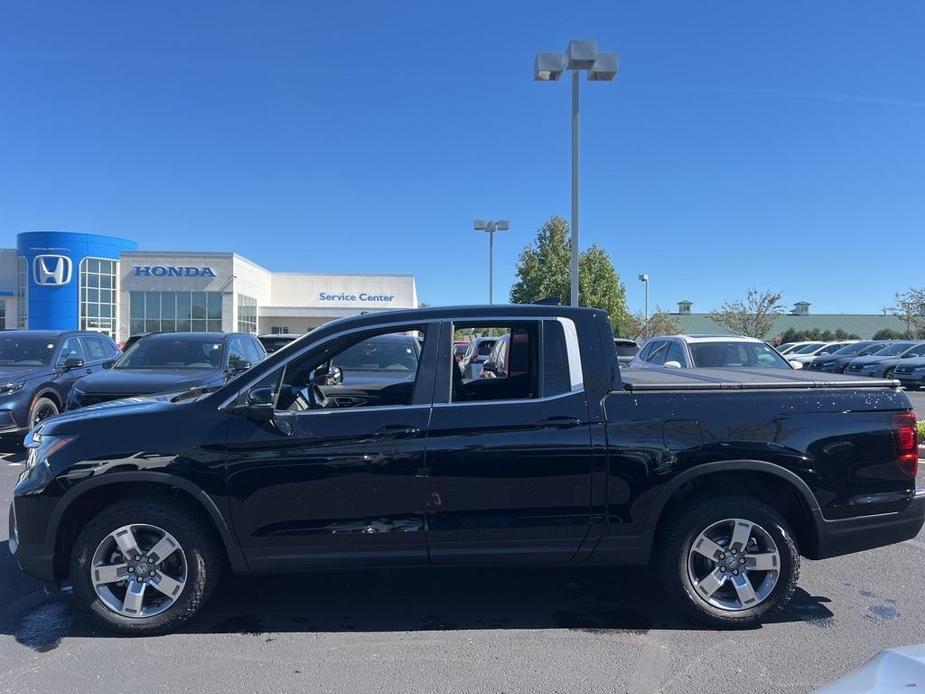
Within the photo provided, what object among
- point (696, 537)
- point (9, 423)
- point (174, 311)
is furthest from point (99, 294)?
point (696, 537)

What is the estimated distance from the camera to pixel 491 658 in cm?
372

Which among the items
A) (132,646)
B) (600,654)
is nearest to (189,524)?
A: (132,646)

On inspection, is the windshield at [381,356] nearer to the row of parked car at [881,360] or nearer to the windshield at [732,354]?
the windshield at [732,354]

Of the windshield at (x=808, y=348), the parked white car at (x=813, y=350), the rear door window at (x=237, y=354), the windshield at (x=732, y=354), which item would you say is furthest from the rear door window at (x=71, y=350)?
the windshield at (x=808, y=348)

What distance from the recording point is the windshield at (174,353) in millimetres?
9195

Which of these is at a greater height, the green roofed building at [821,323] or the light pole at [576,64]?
the light pole at [576,64]

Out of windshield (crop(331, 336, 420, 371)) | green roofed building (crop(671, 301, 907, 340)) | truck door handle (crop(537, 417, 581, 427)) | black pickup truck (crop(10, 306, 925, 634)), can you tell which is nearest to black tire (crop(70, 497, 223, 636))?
black pickup truck (crop(10, 306, 925, 634))

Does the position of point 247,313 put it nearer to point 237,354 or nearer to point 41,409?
point 41,409

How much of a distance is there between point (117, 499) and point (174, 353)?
590cm

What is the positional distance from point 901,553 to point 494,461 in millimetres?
3923

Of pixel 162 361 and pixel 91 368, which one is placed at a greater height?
pixel 162 361

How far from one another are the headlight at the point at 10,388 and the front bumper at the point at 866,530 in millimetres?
9524

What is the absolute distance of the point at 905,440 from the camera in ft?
13.6

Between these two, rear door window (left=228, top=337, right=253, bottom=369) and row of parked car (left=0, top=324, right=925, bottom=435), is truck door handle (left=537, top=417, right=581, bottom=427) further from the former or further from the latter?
rear door window (left=228, top=337, right=253, bottom=369)
